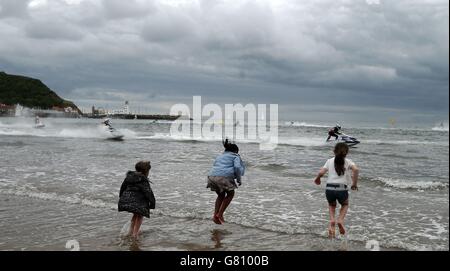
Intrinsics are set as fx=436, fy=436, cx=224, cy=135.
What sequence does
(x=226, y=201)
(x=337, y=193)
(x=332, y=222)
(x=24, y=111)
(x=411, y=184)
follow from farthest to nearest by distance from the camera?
(x=24, y=111) → (x=411, y=184) → (x=226, y=201) → (x=332, y=222) → (x=337, y=193)

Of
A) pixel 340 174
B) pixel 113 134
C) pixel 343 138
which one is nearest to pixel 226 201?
pixel 340 174

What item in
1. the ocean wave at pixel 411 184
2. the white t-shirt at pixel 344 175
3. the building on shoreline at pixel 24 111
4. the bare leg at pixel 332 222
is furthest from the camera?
the building on shoreline at pixel 24 111

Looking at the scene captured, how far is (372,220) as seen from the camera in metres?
9.87

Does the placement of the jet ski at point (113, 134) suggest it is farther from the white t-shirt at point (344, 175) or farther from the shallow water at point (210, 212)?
the white t-shirt at point (344, 175)

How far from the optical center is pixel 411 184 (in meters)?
15.3

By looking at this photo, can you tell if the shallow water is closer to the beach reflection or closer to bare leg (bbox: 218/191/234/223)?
the beach reflection

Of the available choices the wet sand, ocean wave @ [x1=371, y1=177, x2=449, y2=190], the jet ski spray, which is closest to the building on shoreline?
the jet ski spray

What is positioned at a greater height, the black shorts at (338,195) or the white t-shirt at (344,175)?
the white t-shirt at (344,175)

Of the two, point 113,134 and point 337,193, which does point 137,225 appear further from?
point 113,134

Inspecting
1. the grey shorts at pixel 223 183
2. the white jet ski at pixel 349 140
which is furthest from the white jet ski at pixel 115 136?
the grey shorts at pixel 223 183

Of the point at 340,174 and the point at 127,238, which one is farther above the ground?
the point at 340,174

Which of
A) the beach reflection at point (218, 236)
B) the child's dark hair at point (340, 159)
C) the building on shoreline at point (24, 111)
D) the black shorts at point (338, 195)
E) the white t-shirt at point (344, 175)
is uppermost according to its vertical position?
the building on shoreline at point (24, 111)

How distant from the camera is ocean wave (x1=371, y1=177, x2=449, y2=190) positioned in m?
14.8

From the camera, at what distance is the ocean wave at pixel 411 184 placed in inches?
581
